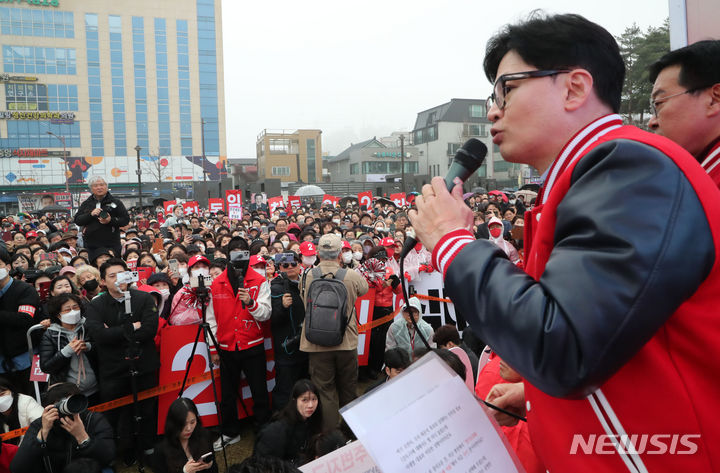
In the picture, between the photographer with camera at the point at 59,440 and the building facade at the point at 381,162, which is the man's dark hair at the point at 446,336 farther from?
the building facade at the point at 381,162

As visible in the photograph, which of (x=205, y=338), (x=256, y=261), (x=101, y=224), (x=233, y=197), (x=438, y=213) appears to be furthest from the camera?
(x=233, y=197)

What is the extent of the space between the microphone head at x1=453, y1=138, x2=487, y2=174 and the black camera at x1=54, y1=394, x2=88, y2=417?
3919 millimetres

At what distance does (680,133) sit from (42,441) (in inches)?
192

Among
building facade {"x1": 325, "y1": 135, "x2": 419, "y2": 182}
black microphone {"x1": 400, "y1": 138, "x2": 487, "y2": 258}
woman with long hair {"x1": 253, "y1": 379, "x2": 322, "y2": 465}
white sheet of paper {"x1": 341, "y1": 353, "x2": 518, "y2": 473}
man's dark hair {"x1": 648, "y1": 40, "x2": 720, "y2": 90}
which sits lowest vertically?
woman with long hair {"x1": 253, "y1": 379, "x2": 322, "y2": 465}

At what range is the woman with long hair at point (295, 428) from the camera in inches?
175

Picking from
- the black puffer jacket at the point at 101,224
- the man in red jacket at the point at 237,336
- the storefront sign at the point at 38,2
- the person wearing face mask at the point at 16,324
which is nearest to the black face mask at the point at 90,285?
the person wearing face mask at the point at 16,324

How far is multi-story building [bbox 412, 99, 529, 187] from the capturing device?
63406mm

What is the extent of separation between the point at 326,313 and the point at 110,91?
64.3 m

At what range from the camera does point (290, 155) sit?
76.1 meters

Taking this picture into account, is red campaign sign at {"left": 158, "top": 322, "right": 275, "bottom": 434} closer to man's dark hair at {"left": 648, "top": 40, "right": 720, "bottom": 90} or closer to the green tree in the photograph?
man's dark hair at {"left": 648, "top": 40, "right": 720, "bottom": 90}

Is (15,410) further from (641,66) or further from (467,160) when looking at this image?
(641,66)

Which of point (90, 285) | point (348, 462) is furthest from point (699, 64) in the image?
point (90, 285)

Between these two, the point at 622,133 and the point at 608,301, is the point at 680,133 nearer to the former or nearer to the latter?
the point at 622,133

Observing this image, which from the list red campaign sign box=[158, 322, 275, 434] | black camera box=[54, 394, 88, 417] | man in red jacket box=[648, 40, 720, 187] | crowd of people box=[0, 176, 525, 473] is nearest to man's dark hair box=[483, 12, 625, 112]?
man in red jacket box=[648, 40, 720, 187]
